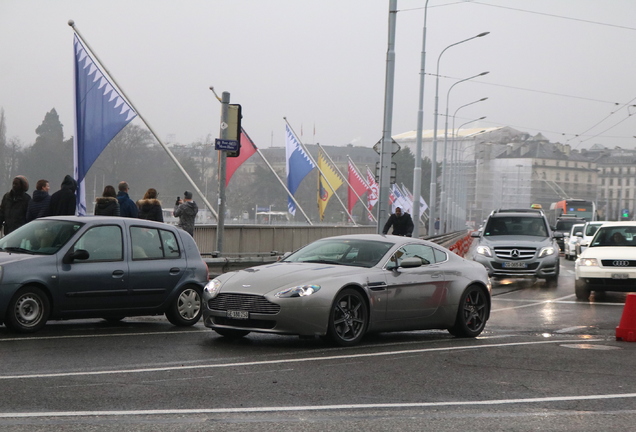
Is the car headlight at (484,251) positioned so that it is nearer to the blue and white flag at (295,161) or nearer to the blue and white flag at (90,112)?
the blue and white flag at (90,112)

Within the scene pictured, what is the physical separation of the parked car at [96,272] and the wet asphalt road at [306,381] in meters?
0.32

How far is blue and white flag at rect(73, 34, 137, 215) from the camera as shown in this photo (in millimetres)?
23719

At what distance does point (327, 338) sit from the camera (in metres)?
11.1

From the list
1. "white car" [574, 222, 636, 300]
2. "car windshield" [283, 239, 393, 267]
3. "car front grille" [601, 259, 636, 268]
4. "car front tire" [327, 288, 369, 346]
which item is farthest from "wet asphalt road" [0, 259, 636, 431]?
"car front grille" [601, 259, 636, 268]

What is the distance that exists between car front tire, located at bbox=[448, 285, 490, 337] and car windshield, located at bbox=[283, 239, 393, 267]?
1294 millimetres

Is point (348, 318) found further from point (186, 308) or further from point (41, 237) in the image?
point (41, 237)

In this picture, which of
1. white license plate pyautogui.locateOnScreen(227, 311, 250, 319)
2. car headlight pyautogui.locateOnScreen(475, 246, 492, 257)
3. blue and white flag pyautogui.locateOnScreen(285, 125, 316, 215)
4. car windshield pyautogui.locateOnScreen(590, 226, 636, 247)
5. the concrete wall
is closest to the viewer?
white license plate pyautogui.locateOnScreen(227, 311, 250, 319)

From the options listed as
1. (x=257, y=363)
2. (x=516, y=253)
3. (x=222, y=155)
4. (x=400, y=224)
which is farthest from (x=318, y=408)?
(x=400, y=224)

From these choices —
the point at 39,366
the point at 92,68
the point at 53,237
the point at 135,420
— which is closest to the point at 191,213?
the point at 92,68

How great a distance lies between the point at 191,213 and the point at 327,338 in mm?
9477

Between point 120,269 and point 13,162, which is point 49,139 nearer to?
point 13,162

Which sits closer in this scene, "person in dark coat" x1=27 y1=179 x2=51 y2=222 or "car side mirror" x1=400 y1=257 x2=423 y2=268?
"car side mirror" x1=400 y1=257 x2=423 y2=268

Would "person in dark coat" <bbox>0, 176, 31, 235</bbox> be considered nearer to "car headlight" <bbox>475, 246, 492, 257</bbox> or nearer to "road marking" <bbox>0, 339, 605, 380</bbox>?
"road marking" <bbox>0, 339, 605, 380</bbox>

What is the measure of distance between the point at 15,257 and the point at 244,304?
2684 millimetres
